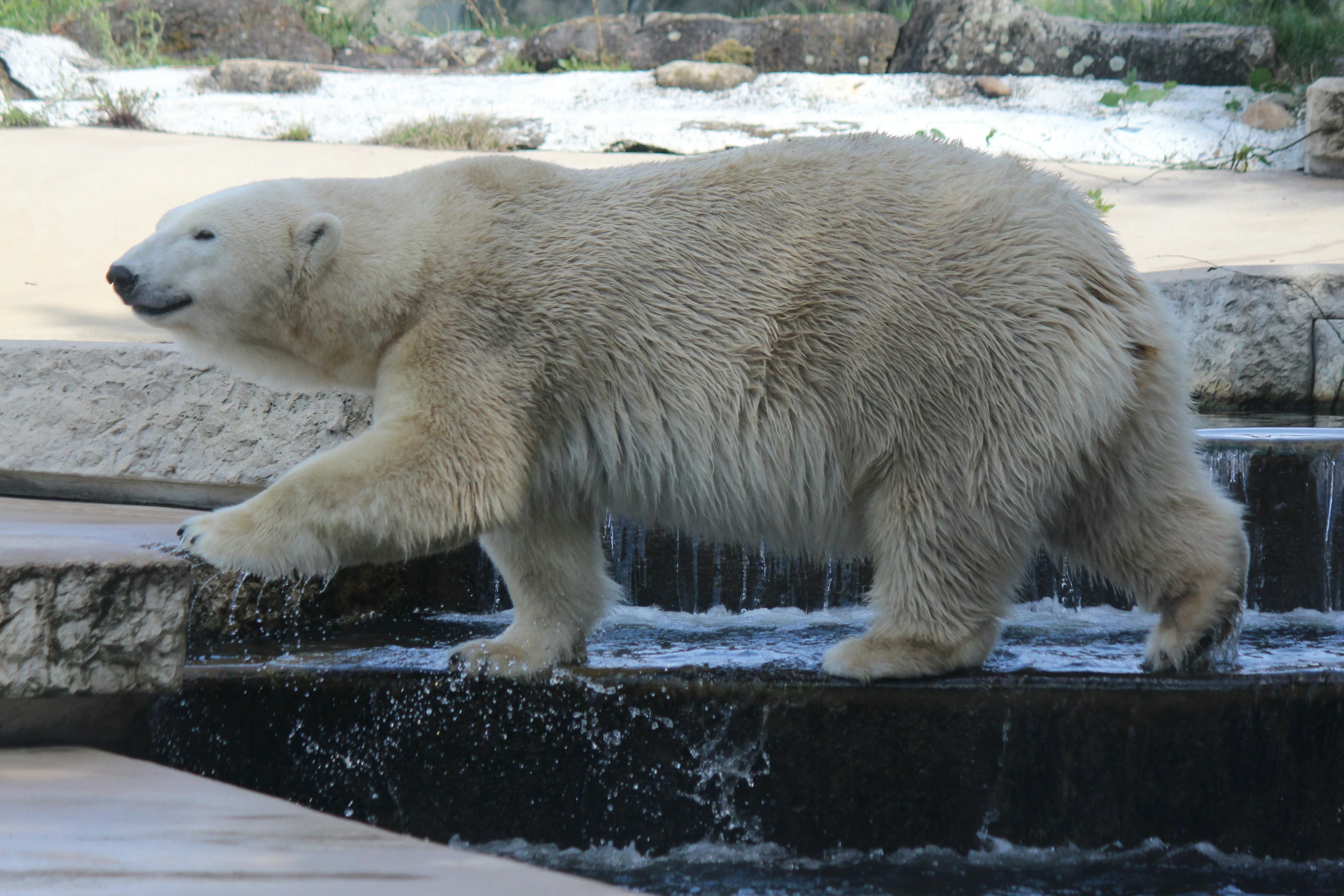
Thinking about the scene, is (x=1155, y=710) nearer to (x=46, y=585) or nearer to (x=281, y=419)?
(x=46, y=585)

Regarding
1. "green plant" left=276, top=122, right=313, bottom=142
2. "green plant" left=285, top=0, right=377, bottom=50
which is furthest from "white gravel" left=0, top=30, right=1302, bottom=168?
"green plant" left=285, top=0, right=377, bottom=50

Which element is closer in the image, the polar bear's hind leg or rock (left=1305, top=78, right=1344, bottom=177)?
the polar bear's hind leg

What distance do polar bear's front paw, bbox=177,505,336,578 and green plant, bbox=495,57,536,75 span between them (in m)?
12.4

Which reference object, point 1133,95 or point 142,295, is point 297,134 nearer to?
point 1133,95

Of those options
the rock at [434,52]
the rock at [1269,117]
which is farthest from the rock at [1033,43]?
the rock at [434,52]

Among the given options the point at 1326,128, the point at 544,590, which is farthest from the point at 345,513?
the point at 1326,128

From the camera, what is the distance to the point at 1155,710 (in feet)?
8.48

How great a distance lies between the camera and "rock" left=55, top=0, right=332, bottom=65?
14219mm

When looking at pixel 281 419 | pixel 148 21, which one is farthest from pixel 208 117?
pixel 281 419

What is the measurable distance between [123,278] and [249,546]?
711 millimetres

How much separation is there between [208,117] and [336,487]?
434 inches

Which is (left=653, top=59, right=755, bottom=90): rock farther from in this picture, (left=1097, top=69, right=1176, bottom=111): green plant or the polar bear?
the polar bear

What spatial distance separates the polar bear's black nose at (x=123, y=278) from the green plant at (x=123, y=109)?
32.7 feet

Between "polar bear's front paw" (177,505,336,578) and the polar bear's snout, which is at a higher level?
the polar bear's snout
